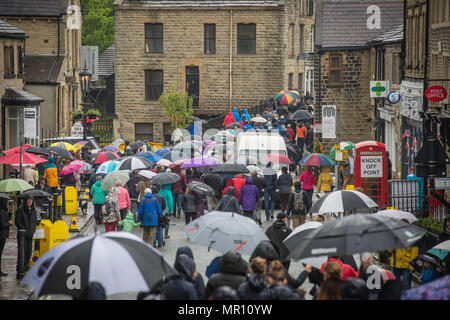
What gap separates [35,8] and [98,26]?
94.6 feet

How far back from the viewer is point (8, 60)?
115 feet

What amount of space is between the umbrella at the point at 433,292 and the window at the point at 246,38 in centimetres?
4468

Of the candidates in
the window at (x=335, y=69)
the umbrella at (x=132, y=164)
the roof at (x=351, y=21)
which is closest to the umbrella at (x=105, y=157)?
the umbrella at (x=132, y=164)

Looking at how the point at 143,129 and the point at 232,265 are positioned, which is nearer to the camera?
the point at 232,265

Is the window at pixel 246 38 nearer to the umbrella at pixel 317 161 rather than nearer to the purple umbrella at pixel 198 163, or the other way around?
the purple umbrella at pixel 198 163

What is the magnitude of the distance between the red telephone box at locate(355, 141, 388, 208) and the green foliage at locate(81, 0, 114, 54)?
170 feet

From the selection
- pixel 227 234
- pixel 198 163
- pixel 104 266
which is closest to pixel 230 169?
pixel 198 163

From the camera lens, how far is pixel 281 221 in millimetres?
15648

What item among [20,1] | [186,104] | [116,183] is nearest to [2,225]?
[116,183]

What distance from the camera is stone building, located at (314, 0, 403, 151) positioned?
3775 cm

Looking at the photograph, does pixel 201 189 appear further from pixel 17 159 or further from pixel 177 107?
pixel 177 107

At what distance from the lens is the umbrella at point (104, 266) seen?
9.65 m

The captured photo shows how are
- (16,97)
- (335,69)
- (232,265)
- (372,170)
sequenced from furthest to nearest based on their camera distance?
(335,69), (16,97), (372,170), (232,265)
